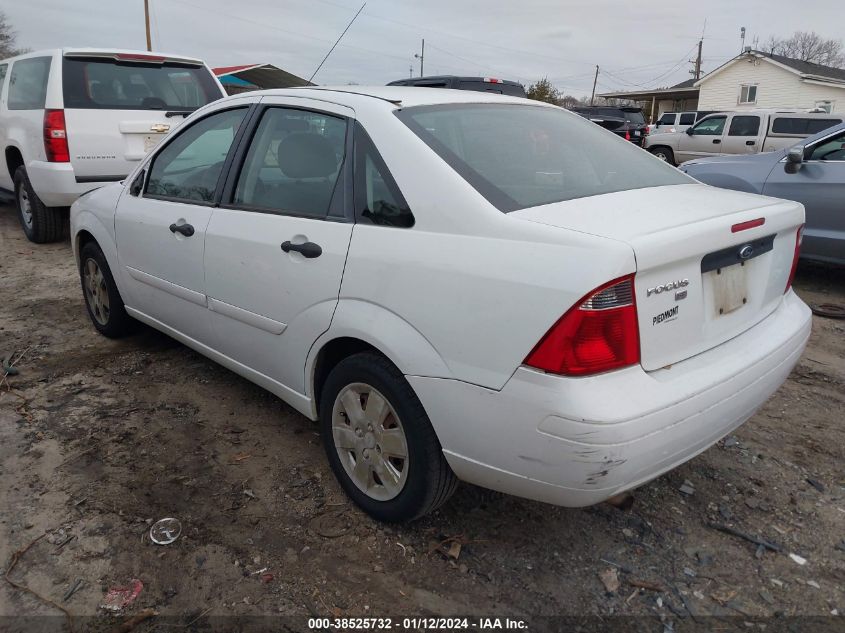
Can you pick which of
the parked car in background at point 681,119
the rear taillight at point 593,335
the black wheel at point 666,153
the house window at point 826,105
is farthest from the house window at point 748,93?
the rear taillight at point 593,335

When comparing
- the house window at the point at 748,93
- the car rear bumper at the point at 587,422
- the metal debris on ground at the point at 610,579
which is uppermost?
the house window at the point at 748,93

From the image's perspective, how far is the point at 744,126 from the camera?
16578 mm

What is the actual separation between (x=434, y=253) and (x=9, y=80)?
7.99 metres

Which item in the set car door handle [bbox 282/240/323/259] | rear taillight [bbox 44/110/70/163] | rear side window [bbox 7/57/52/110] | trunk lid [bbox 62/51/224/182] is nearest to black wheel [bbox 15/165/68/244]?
rear side window [bbox 7/57/52/110]

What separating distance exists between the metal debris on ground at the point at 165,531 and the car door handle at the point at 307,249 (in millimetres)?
1211

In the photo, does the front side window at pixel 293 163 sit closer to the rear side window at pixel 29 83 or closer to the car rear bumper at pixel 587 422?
the car rear bumper at pixel 587 422

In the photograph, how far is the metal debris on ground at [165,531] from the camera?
8.55 feet

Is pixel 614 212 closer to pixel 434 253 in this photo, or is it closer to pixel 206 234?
pixel 434 253

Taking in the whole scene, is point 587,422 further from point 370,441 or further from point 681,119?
point 681,119

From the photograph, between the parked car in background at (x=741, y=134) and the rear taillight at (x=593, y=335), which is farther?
the parked car in background at (x=741, y=134)

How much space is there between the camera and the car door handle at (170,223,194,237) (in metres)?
3.32

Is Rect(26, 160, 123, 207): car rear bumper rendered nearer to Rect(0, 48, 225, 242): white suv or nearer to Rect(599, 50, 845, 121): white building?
Rect(0, 48, 225, 242): white suv

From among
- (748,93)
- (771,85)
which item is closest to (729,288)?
(771,85)

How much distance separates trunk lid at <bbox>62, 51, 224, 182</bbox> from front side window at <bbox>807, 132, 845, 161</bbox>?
20.5 ft
